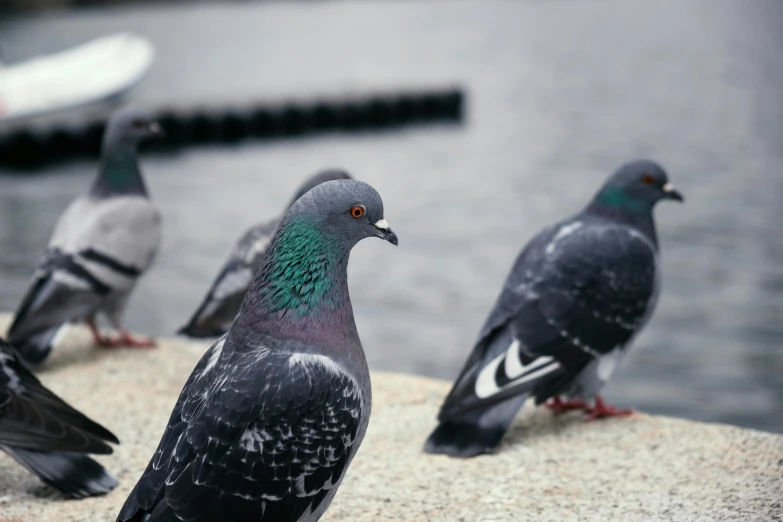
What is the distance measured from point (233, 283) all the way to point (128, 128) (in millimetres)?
2048

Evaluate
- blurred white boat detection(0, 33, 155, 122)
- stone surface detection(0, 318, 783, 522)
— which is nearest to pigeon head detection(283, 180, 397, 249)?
stone surface detection(0, 318, 783, 522)

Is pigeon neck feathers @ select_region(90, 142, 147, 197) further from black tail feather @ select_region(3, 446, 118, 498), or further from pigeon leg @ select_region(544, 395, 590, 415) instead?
pigeon leg @ select_region(544, 395, 590, 415)

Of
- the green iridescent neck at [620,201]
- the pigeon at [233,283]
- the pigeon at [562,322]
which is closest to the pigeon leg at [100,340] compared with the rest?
the pigeon at [233,283]

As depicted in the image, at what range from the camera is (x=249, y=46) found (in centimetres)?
6819

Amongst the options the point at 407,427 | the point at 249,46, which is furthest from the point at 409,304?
the point at 249,46

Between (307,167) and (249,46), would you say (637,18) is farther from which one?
(307,167)

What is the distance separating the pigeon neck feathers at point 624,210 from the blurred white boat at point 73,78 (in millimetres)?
21495

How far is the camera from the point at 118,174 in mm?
7602

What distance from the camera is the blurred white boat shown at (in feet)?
84.6

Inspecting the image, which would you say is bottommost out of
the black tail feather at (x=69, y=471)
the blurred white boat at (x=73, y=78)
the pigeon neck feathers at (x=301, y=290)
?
the blurred white boat at (x=73, y=78)

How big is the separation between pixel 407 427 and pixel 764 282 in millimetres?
9384

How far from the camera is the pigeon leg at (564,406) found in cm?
611

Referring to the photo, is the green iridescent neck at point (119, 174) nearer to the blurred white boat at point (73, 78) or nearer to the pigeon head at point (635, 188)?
the pigeon head at point (635, 188)

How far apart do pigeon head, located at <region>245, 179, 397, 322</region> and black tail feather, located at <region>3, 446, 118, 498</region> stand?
143cm
